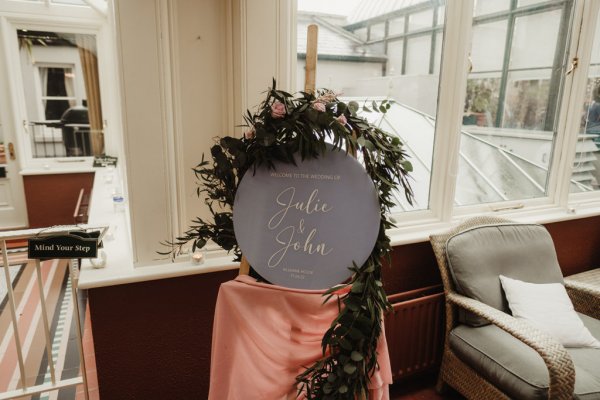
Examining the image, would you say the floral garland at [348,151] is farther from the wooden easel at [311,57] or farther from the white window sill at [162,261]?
the white window sill at [162,261]

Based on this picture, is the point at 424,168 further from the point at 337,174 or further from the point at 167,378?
the point at 167,378

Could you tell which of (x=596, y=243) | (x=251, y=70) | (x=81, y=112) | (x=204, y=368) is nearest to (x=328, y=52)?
(x=251, y=70)

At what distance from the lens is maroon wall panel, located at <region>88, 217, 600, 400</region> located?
1.61m

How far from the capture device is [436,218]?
7.76 ft

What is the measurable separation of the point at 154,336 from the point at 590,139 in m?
3.14

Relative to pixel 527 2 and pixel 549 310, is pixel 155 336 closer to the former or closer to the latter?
pixel 549 310

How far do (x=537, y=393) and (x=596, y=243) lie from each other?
180cm

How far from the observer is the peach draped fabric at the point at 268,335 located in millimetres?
1211

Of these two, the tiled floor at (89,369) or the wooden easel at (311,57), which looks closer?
the wooden easel at (311,57)

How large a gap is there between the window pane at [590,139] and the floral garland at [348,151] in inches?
87.7

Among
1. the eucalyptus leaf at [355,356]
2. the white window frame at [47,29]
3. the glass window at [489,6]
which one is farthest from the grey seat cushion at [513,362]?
the white window frame at [47,29]

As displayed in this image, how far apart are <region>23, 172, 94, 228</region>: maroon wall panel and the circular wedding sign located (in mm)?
4023

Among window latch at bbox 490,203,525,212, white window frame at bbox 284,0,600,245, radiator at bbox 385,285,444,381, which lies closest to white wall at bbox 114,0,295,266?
white window frame at bbox 284,0,600,245

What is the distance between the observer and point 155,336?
1.69 meters
